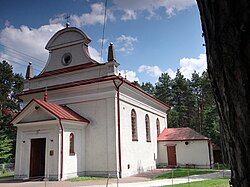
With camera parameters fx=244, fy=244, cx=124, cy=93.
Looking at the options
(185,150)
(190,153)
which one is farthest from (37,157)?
(190,153)

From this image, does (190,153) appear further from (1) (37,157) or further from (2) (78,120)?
(1) (37,157)

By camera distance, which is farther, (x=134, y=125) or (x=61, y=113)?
(x=134, y=125)

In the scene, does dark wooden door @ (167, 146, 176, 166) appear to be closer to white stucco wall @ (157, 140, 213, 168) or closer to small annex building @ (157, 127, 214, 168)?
small annex building @ (157, 127, 214, 168)

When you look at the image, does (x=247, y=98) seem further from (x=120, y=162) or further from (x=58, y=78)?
(x=58, y=78)

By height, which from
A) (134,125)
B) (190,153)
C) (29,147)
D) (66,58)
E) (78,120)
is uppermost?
(66,58)

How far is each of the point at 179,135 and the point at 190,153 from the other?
2.10 m

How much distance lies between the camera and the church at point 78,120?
48.6 feet

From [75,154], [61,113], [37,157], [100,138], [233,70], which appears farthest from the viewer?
[100,138]

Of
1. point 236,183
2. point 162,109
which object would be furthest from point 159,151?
point 236,183

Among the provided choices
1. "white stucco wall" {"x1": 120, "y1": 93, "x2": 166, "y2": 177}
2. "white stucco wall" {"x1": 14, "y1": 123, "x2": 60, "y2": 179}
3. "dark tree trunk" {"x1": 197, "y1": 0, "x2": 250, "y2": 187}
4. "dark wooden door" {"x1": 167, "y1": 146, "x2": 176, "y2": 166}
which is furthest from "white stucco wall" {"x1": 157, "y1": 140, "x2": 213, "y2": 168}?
"dark tree trunk" {"x1": 197, "y1": 0, "x2": 250, "y2": 187}

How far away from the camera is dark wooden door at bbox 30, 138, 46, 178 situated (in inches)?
609

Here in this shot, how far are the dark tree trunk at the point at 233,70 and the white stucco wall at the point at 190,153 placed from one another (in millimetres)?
22042

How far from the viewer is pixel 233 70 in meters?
1.21

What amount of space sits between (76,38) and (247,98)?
18.8m
